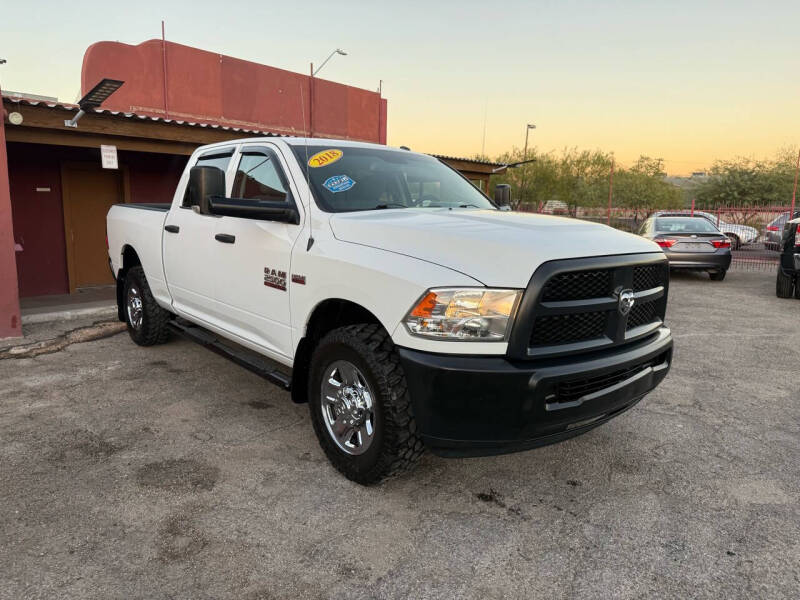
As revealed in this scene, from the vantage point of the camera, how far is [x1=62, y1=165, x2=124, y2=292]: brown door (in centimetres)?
1021

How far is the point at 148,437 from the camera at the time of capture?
12.4 ft

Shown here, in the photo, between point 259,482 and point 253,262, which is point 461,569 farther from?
point 253,262

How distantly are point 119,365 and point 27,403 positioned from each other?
1087 millimetres

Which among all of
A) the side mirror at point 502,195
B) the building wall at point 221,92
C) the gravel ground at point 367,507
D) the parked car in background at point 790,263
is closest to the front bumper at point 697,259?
the parked car in background at point 790,263

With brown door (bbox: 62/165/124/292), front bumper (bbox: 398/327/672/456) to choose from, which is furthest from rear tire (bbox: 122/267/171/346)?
brown door (bbox: 62/165/124/292)

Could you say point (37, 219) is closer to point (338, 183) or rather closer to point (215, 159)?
point (215, 159)

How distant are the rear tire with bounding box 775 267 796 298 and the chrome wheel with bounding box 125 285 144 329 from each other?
10.2 m

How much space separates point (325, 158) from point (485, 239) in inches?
60.7

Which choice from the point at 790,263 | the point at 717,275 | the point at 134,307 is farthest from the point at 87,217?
the point at 717,275

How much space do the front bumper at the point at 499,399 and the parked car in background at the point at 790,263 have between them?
8.54m

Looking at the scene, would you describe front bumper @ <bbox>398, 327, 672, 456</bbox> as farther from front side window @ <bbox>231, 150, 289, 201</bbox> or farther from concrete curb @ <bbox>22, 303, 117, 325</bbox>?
concrete curb @ <bbox>22, 303, 117, 325</bbox>

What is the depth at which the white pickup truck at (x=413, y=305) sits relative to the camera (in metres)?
2.53

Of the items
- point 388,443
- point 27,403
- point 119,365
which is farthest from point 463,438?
point 119,365

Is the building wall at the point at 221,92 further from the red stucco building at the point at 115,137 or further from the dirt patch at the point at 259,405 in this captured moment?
the dirt patch at the point at 259,405
